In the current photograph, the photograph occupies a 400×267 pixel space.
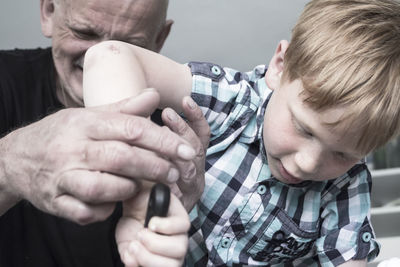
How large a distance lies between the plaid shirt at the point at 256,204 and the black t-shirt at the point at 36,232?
253 millimetres

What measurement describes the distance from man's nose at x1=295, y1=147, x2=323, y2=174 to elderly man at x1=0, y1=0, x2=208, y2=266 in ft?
0.58

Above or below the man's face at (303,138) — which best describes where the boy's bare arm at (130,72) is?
above

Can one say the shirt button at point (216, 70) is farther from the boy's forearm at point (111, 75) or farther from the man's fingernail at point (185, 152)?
the man's fingernail at point (185, 152)

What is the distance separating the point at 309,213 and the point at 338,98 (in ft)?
1.12

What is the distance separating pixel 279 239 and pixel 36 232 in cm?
57

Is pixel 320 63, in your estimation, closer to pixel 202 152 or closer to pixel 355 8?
pixel 355 8

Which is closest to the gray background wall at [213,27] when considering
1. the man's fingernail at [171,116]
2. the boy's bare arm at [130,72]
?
the boy's bare arm at [130,72]

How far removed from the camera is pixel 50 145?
0.74 metres

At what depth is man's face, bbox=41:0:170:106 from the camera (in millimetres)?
1276

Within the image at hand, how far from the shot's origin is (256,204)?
3.82ft

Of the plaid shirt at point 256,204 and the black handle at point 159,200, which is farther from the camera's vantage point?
the plaid shirt at point 256,204

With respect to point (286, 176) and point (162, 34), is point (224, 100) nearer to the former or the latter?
point (286, 176)

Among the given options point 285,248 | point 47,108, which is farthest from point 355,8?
point 47,108

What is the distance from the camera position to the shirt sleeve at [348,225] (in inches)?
46.1
